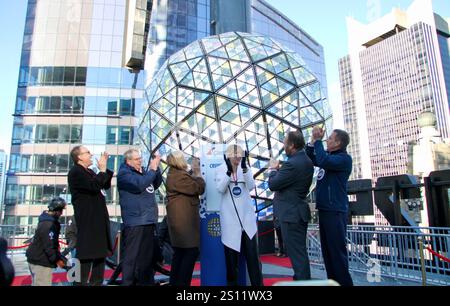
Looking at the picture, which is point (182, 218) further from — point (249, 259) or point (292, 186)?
point (292, 186)

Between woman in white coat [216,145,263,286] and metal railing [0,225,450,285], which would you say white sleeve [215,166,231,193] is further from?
metal railing [0,225,450,285]

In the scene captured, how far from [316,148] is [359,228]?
5.27m

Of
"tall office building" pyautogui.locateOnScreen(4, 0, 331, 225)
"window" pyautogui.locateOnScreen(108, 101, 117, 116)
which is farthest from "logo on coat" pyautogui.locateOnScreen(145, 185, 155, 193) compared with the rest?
"window" pyautogui.locateOnScreen(108, 101, 117, 116)

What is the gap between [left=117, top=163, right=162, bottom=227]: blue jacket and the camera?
12.1 ft

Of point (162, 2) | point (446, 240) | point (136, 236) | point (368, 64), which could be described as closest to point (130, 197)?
point (136, 236)

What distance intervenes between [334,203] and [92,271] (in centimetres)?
270

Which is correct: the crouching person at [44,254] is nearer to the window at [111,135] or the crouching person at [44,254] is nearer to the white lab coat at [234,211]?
the white lab coat at [234,211]

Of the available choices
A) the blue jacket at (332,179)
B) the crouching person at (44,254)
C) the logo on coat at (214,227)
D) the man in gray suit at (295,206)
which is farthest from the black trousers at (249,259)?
the crouching person at (44,254)

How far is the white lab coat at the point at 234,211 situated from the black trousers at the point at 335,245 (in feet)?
2.51

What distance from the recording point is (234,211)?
3.57 meters

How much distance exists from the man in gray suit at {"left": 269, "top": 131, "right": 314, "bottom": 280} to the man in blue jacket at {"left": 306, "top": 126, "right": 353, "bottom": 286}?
0.19 meters

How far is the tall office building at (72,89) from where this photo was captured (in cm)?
3212

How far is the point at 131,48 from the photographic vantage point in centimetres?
2991

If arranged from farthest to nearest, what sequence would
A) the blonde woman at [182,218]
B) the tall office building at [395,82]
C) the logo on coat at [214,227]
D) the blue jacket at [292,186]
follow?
1. the tall office building at [395,82]
2. the logo on coat at [214,227]
3. the blonde woman at [182,218]
4. the blue jacket at [292,186]
